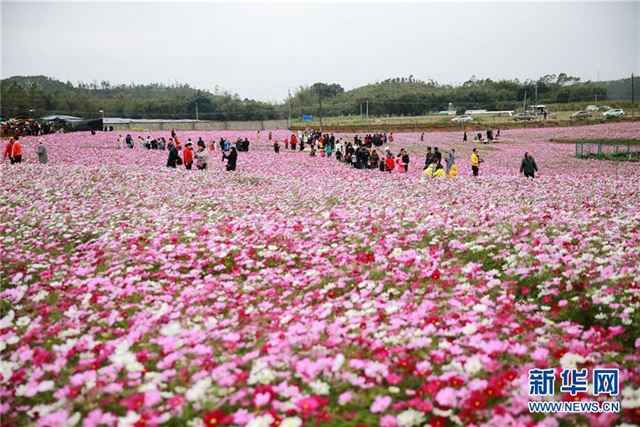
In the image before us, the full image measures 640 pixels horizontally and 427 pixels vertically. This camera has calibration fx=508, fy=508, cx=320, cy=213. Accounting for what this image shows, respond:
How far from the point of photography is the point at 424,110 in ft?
410

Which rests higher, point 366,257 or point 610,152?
point 610,152

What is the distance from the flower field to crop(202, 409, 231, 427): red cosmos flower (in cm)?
2

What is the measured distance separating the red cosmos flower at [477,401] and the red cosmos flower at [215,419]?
1.93 metres

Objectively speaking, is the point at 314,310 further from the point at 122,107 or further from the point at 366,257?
the point at 122,107

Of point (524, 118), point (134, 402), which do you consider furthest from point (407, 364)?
point (524, 118)

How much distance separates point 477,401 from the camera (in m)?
4.07

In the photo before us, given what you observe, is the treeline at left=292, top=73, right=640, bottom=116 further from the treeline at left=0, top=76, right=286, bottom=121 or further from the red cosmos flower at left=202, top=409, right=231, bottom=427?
the red cosmos flower at left=202, top=409, right=231, bottom=427

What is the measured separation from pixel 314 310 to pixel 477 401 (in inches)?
107

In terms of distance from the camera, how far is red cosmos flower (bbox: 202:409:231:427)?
3971 millimetres

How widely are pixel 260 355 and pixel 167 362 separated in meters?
0.91

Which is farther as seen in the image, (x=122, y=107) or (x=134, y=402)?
(x=122, y=107)

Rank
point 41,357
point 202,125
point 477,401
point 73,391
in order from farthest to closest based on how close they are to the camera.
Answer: point 202,125 → point 41,357 → point 73,391 → point 477,401

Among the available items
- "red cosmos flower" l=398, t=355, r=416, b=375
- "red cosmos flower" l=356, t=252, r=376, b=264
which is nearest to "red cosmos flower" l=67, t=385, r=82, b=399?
"red cosmos flower" l=398, t=355, r=416, b=375

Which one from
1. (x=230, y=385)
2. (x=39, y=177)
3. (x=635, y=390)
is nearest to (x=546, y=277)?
(x=635, y=390)
